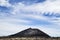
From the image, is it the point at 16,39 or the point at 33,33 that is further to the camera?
the point at 33,33

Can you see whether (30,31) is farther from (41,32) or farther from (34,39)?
(34,39)

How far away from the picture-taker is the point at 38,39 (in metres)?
14.3

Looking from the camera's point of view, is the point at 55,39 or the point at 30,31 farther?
the point at 30,31

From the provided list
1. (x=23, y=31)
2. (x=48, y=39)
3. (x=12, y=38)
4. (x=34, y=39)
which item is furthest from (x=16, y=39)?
(x=23, y=31)

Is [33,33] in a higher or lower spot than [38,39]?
higher

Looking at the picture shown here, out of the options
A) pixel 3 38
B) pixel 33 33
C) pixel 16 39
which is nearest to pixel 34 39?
pixel 16 39

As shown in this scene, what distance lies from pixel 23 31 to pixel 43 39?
409 inches

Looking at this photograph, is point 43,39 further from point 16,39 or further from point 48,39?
point 16,39

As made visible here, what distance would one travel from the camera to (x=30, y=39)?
14.1m

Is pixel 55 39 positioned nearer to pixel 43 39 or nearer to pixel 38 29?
pixel 43 39

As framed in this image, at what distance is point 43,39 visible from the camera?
14.3 meters

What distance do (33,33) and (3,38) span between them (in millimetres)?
10367

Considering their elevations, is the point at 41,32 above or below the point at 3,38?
above

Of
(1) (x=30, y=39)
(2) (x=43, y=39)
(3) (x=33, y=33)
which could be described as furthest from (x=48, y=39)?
(3) (x=33, y=33)
